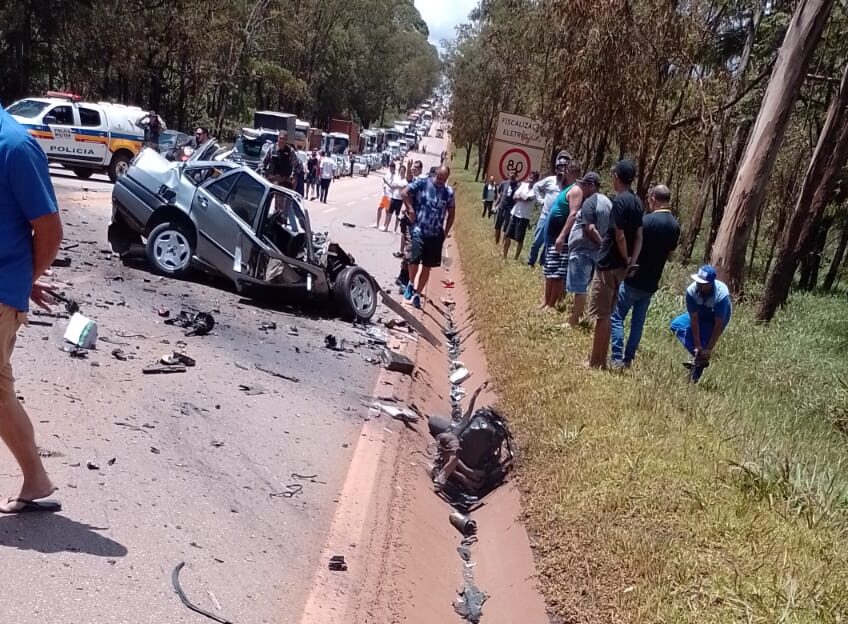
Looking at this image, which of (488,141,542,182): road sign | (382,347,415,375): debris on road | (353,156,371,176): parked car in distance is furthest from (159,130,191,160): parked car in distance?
(353,156,371,176): parked car in distance

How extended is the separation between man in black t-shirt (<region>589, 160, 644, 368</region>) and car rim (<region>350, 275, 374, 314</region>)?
4.27m

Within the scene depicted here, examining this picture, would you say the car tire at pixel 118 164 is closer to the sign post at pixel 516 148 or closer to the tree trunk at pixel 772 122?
the sign post at pixel 516 148

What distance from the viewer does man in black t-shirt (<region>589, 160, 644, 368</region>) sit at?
26.6 ft

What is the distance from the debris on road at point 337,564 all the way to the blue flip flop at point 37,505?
1.53m

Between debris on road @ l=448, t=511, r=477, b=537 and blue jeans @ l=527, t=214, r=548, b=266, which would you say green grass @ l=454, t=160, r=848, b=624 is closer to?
debris on road @ l=448, t=511, r=477, b=537

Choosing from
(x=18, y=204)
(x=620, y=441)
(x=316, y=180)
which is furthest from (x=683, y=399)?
(x=316, y=180)

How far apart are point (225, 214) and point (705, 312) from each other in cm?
604

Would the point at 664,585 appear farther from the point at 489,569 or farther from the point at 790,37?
the point at 790,37

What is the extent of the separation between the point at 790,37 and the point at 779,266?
4.65m

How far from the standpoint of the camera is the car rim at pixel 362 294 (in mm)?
11750

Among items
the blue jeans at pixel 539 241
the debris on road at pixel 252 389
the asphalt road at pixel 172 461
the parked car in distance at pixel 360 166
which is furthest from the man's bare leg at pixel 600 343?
the parked car in distance at pixel 360 166

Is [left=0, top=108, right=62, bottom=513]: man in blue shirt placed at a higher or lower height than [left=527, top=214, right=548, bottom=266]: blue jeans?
higher

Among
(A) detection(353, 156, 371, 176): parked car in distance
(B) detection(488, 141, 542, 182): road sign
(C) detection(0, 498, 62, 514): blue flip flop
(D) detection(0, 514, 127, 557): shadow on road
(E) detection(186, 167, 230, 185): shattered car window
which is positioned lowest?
(A) detection(353, 156, 371, 176): parked car in distance

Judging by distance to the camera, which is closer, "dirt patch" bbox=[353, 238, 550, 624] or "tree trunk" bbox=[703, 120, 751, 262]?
"dirt patch" bbox=[353, 238, 550, 624]
